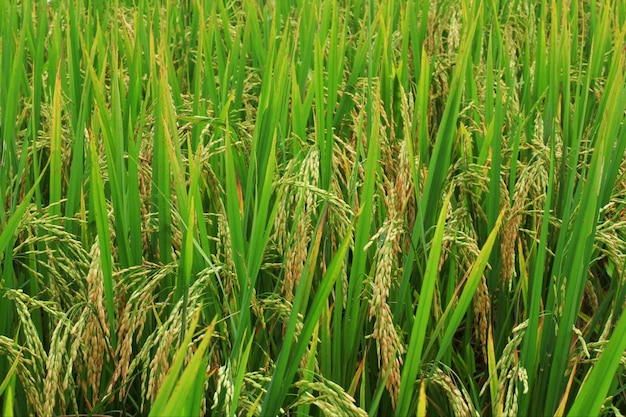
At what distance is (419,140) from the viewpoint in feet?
5.24

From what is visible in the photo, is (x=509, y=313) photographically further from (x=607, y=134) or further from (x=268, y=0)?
(x=268, y=0)

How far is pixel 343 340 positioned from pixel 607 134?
0.61m

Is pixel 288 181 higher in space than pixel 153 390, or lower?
higher

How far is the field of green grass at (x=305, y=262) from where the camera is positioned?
1.09m

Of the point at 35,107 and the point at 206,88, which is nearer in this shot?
the point at 35,107

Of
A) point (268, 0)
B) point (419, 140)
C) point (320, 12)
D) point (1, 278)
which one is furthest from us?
point (268, 0)

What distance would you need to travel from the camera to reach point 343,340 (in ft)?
4.22

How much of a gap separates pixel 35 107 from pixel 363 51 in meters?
0.78

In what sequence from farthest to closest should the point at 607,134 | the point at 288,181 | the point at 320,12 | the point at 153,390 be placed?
the point at 320,12
the point at 607,134
the point at 288,181
the point at 153,390

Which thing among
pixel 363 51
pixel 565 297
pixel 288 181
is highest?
pixel 363 51

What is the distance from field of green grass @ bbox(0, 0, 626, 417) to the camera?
109 centimetres

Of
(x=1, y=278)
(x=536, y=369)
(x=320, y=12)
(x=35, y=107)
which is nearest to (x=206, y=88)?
(x=35, y=107)

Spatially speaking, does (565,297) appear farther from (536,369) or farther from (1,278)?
(1,278)

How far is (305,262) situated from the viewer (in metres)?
1.20
